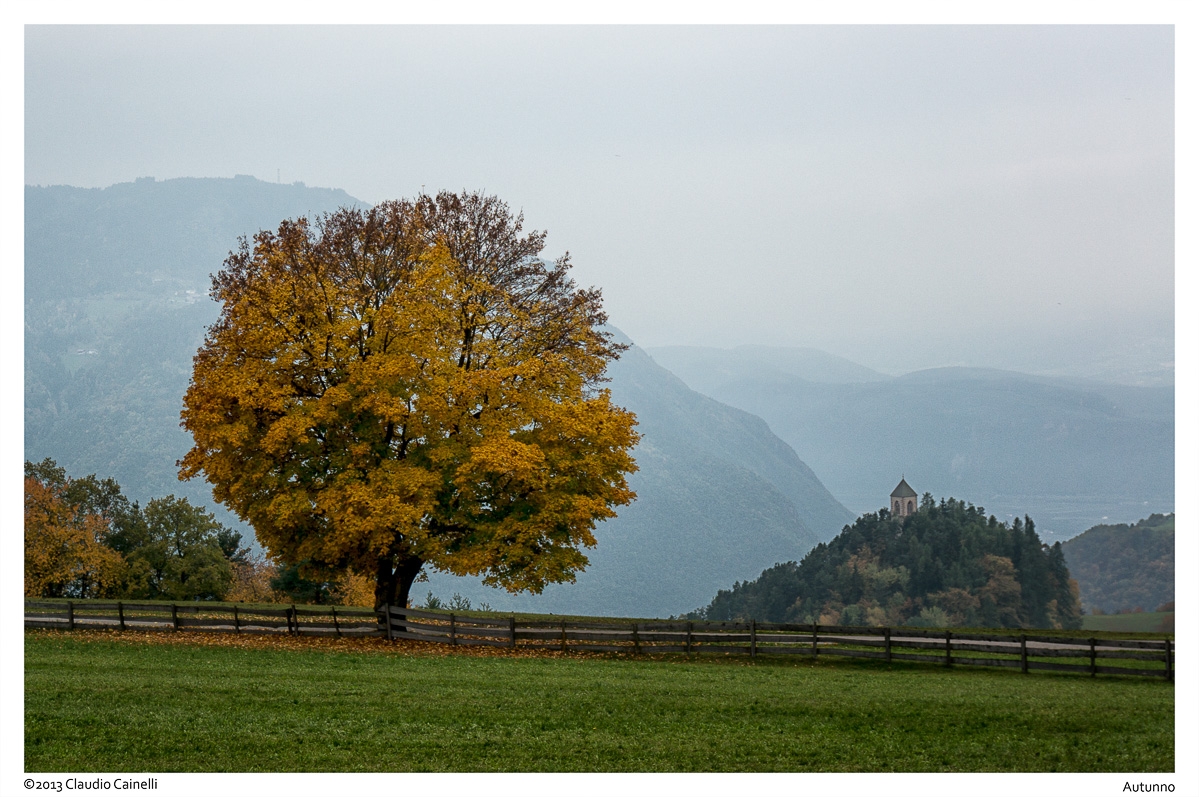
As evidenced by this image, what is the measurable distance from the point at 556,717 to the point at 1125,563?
44268 mm

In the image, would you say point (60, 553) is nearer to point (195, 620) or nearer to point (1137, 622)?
point (195, 620)

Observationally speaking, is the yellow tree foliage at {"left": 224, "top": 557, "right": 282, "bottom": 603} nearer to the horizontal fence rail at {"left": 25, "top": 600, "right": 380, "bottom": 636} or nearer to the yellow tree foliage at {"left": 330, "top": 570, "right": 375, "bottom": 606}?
the yellow tree foliage at {"left": 330, "top": 570, "right": 375, "bottom": 606}

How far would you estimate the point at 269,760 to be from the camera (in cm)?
1481

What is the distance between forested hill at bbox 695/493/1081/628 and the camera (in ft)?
341

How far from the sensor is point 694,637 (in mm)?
28047

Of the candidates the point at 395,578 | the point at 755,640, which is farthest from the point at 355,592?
the point at 755,640

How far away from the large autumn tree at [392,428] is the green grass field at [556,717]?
15.0ft

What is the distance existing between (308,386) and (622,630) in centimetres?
1204

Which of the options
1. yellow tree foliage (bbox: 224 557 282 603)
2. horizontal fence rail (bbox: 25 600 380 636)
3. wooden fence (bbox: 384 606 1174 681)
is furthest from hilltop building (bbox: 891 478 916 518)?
horizontal fence rail (bbox: 25 600 380 636)

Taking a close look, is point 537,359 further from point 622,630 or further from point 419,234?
point 622,630

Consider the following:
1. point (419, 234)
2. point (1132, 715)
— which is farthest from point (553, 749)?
point (419, 234)

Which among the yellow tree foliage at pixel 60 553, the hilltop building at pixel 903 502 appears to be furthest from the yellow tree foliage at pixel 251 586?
the hilltop building at pixel 903 502

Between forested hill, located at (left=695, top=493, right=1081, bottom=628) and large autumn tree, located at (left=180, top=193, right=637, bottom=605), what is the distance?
2937 inches
